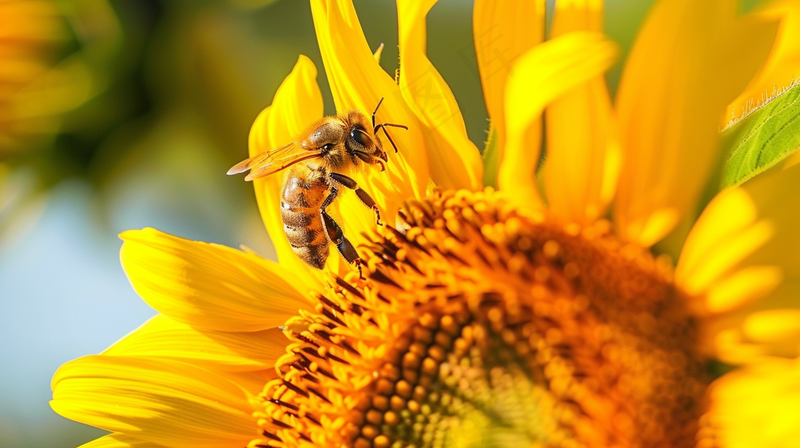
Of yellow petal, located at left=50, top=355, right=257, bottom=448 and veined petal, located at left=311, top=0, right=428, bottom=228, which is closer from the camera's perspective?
veined petal, located at left=311, top=0, right=428, bottom=228

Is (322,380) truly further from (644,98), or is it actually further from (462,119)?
(644,98)

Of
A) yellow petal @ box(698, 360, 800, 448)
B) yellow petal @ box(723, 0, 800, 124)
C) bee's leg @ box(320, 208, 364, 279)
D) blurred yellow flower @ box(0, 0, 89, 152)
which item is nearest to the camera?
yellow petal @ box(698, 360, 800, 448)

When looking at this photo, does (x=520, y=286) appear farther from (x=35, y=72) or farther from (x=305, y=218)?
(x=35, y=72)

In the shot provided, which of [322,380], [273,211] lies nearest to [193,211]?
[273,211]

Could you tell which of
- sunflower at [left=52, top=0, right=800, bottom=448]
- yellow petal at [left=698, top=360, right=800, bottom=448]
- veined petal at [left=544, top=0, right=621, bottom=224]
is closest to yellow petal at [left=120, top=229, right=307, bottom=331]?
sunflower at [left=52, top=0, right=800, bottom=448]

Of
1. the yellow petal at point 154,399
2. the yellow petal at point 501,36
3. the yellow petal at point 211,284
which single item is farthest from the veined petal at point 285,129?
the yellow petal at point 501,36

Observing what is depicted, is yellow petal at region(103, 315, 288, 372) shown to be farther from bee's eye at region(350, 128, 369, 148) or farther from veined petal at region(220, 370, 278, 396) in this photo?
bee's eye at region(350, 128, 369, 148)

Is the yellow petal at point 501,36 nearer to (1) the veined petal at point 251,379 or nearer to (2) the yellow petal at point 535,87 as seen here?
(2) the yellow petal at point 535,87
